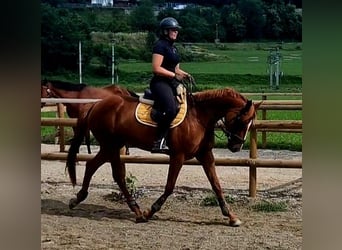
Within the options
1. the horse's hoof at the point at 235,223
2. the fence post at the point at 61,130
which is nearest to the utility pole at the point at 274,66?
the horse's hoof at the point at 235,223

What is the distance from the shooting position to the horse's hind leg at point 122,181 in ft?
11.1

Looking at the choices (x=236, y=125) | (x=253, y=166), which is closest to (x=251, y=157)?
(x=253, y=166)

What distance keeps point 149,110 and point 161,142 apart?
16 cm

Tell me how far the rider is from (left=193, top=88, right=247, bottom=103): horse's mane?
0.45 ft

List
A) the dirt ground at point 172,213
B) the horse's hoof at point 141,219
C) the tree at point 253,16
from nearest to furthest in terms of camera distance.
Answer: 1. the tree at point 253,16
2. the dirt ground at point 172,213
3. the horse's hoof at point 141,219

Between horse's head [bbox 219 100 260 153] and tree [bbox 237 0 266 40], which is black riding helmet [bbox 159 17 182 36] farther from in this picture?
horse's head [bbox 219 100 260 153]

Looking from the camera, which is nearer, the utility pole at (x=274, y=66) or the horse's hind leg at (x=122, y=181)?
the utility pole at (x=274, y=66)

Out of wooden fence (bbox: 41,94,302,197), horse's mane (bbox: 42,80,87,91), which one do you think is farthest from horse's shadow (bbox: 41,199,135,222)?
horse's mane (bbox: 42,80,87,91)

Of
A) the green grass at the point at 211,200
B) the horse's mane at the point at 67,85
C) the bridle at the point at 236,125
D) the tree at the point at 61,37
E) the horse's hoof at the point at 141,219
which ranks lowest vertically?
the horse's hoof at the point at 141,219

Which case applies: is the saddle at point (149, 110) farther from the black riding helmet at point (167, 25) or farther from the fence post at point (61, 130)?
the fence post at point (61, 130)

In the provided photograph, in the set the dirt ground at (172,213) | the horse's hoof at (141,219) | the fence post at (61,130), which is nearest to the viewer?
the dirt ground at (172,213)

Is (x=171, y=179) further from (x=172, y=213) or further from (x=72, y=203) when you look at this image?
(x=72, y=203)

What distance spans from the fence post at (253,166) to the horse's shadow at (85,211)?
606 mm

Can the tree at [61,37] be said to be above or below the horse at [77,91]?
above
